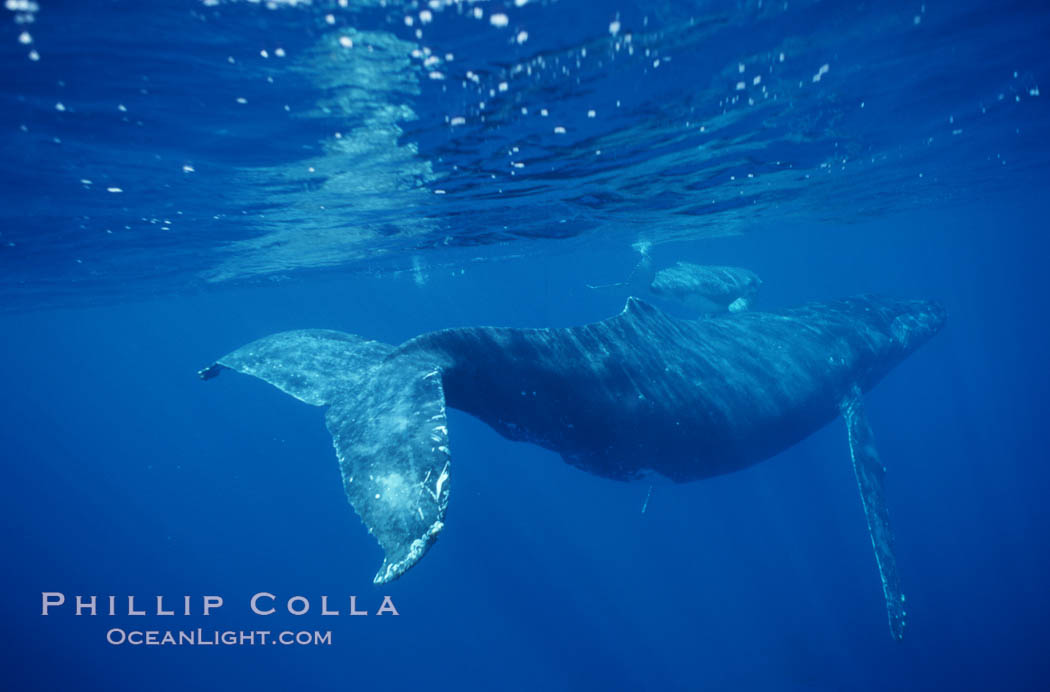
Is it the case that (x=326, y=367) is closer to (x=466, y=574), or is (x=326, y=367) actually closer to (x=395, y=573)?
(x=395, y=573)

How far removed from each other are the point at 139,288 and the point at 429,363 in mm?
38626

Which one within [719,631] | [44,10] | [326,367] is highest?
[44,10]

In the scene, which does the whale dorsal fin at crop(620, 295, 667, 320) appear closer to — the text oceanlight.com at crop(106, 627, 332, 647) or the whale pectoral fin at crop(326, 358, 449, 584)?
the whale pectoral fin at crop(326, 358, 449, 584)

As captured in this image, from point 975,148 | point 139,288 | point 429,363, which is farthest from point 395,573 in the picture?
point 139,288

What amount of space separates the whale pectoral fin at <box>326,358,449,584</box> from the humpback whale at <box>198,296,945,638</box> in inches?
0.5

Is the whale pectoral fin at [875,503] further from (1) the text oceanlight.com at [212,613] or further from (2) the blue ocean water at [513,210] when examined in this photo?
(1) the text oceanlight.com at [212,613]

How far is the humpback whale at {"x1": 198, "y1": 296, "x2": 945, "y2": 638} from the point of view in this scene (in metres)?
3.92

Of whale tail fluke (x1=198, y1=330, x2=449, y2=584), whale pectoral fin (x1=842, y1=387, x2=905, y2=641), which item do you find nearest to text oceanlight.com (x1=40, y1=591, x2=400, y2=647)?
whale pectoral fin (x1=842, y1=387, x2=905, y2=641)

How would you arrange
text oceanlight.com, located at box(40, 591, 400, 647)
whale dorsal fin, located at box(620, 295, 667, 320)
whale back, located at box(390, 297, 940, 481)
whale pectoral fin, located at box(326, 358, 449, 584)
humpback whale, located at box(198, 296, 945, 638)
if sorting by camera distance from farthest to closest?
text oceanlight.com, located at box(40, 591, 400, 647) → whale dorsal fin, located at box(620, 295, 667, 320) → whale back, located at box(390, 297, 940, 481) → humpback whale, located at box(198, 296, 945, 638) → whale pectoral fin, located at box(326, 358, 449, 584)

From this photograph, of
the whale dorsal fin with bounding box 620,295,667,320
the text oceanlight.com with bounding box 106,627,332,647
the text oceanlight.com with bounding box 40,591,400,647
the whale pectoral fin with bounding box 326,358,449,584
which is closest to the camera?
the whale pectoral fin with bounding box 326,358,449,584

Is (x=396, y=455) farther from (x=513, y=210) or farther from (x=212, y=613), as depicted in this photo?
(x=212, y=613)

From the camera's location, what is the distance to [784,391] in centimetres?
1043

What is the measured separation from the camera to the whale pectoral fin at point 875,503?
32.0ft

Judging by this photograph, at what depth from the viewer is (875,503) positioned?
36.4 feet
